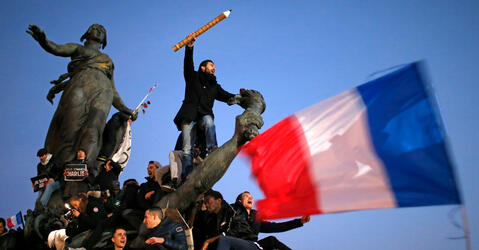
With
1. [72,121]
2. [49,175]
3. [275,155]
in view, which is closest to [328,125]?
[275,155]

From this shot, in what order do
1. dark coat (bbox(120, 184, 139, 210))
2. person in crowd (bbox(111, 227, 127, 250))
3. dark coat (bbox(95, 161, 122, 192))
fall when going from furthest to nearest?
dark coat (bbox(95, 161, 122, 192)) < dark coat (bbox(120, 184, 139, 210)) < person in crowd (bbox(111, 227, 127, 250))

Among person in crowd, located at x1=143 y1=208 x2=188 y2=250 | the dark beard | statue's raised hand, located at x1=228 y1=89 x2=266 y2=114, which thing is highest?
the dark beard

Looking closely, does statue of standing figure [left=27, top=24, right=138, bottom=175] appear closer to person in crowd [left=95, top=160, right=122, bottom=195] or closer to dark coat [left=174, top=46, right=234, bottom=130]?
person in crowd [left=95, top=160, right=122, bottom=195]

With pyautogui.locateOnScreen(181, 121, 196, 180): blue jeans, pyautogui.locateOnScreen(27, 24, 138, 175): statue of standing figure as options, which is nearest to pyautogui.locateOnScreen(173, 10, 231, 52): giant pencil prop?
pyautogui.locateOnScreen(181, 121, 196, 180): blue jeans

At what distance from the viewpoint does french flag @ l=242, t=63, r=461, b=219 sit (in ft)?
14.3

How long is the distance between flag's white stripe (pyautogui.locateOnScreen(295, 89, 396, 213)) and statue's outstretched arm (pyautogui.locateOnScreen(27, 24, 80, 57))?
10803mm

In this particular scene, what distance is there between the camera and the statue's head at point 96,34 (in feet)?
51.7

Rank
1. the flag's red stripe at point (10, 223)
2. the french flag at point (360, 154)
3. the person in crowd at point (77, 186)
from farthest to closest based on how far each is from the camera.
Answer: the person in crowd at point (77, 186) < the flag's red stripe at point (10, 223) < the french flag at point (360, 154)

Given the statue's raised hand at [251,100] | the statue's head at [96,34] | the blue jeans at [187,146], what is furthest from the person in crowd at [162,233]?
the statue's head at [96,34]

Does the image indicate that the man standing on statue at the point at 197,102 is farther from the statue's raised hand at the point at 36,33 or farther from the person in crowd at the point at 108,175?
the statue's raised hand at the point at 36,33

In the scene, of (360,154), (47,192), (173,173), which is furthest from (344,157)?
(47,192)

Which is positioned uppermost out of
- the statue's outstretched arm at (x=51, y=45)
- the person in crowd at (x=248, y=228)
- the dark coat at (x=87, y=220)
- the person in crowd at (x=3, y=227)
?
the statue's outstretched arm at (x=51, y=45)

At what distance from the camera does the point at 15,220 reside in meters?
11.7

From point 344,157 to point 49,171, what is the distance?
9632 millimetres
